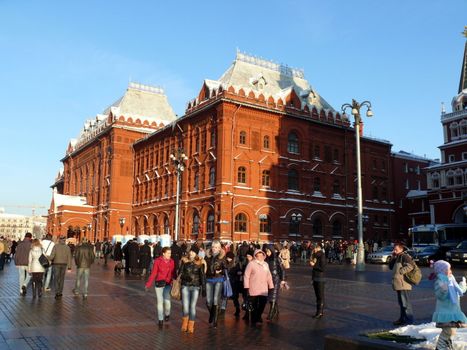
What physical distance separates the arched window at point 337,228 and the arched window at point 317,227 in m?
1.86

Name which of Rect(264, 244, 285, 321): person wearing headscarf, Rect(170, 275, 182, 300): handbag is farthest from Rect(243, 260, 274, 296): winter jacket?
Rect(170, 275, 182, 300): handbag

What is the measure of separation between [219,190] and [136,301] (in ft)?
95.5

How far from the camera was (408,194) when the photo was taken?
6488cm

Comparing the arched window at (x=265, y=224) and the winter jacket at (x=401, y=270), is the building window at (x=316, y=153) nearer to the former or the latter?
the arched window at (x=265, y=224)

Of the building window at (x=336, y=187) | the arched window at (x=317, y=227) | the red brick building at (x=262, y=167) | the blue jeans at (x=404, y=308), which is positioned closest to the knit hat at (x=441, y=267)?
the blue jeans at (x=404, y=308)

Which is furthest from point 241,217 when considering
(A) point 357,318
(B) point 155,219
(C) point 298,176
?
(A) point 357,318

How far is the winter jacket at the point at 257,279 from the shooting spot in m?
11.1

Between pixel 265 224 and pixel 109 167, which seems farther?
pixel 109 167

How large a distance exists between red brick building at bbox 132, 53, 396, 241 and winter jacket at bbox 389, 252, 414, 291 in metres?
32.0

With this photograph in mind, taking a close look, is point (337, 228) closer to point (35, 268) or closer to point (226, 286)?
point (35, 268)

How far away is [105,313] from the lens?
12367 millimetres

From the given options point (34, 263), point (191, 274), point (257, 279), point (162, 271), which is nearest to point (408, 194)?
point (34, 263)

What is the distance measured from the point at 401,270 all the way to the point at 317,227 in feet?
131

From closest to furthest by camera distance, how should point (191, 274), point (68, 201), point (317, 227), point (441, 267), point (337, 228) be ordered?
1. point (441, 267)
2. point (191, 274)
3. point (317, 227)
4. point (337, 228)
5. point (68, 201)
